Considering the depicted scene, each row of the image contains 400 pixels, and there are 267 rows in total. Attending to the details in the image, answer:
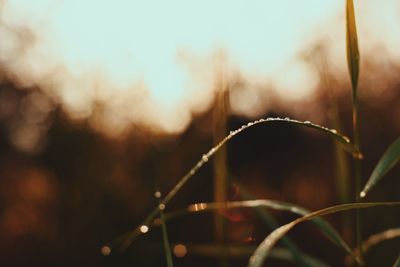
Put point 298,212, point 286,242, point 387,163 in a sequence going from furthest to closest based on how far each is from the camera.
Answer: point 286,242 < point 298,212 < point 387,163

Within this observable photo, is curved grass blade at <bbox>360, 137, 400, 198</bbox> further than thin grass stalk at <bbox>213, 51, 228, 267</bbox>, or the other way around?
thin grass stalk at <bbox>213, 51, 228, 267</bbox>

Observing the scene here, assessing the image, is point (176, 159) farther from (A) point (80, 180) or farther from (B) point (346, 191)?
(B) point (346, 191)

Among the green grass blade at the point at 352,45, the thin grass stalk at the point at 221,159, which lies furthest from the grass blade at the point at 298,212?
the green grass blade at the point at 352,45

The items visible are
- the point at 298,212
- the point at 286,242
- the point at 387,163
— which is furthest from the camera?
the point at 286,242

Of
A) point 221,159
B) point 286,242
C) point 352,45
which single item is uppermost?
point 352,45

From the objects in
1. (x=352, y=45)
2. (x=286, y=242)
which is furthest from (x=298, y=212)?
(x=352, y=45)

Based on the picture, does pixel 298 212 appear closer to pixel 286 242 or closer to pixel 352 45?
pixel 286 242

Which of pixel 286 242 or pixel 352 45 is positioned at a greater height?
pixel 352 45

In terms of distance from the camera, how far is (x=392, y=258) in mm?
2281

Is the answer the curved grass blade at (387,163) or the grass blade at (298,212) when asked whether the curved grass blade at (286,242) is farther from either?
the curved grass blade at (387,163)

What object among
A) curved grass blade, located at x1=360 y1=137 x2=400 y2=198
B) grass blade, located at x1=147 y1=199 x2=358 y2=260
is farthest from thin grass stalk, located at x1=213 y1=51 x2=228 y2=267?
curved grass blade, located at x1=360 y1=137 x2=400 y2=198

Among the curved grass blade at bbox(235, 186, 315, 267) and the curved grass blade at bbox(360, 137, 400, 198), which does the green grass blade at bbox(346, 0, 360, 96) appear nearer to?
the curved grass blade at bbox(360, 137, 400, 198)

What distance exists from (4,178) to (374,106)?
402 cm

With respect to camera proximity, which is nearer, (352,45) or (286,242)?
(352,45)
